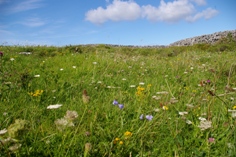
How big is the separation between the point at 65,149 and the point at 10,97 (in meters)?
1.87

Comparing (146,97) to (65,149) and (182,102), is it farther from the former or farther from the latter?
(65,149)

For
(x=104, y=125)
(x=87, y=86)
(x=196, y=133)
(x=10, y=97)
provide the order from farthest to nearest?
(x=87, y=86)
(x=10, y=97)
(x=104, y=125)
(x=196, y=133)

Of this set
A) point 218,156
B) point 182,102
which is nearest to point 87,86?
point 182,102

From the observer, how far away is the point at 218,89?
18.2 feet

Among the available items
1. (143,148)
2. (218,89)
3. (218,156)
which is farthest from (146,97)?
(218,89)

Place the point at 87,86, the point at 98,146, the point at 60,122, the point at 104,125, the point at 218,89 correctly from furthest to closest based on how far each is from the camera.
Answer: the point at 218,89 → the point at 87,86 → the point at 104,125 → the point at 98,146 → the point at 60,122

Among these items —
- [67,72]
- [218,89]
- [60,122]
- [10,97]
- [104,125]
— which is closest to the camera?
[60,122]

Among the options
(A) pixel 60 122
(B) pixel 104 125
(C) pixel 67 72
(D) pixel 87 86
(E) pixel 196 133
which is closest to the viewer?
(A) pixel 60 122

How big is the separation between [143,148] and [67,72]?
405 centimetres

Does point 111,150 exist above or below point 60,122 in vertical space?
below

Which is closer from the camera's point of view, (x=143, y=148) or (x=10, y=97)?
(x=143, y=148)

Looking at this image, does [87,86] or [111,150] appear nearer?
[111,150]

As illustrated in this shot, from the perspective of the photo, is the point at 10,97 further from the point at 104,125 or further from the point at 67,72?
the point at 67,72

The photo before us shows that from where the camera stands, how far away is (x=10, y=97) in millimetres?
3572
